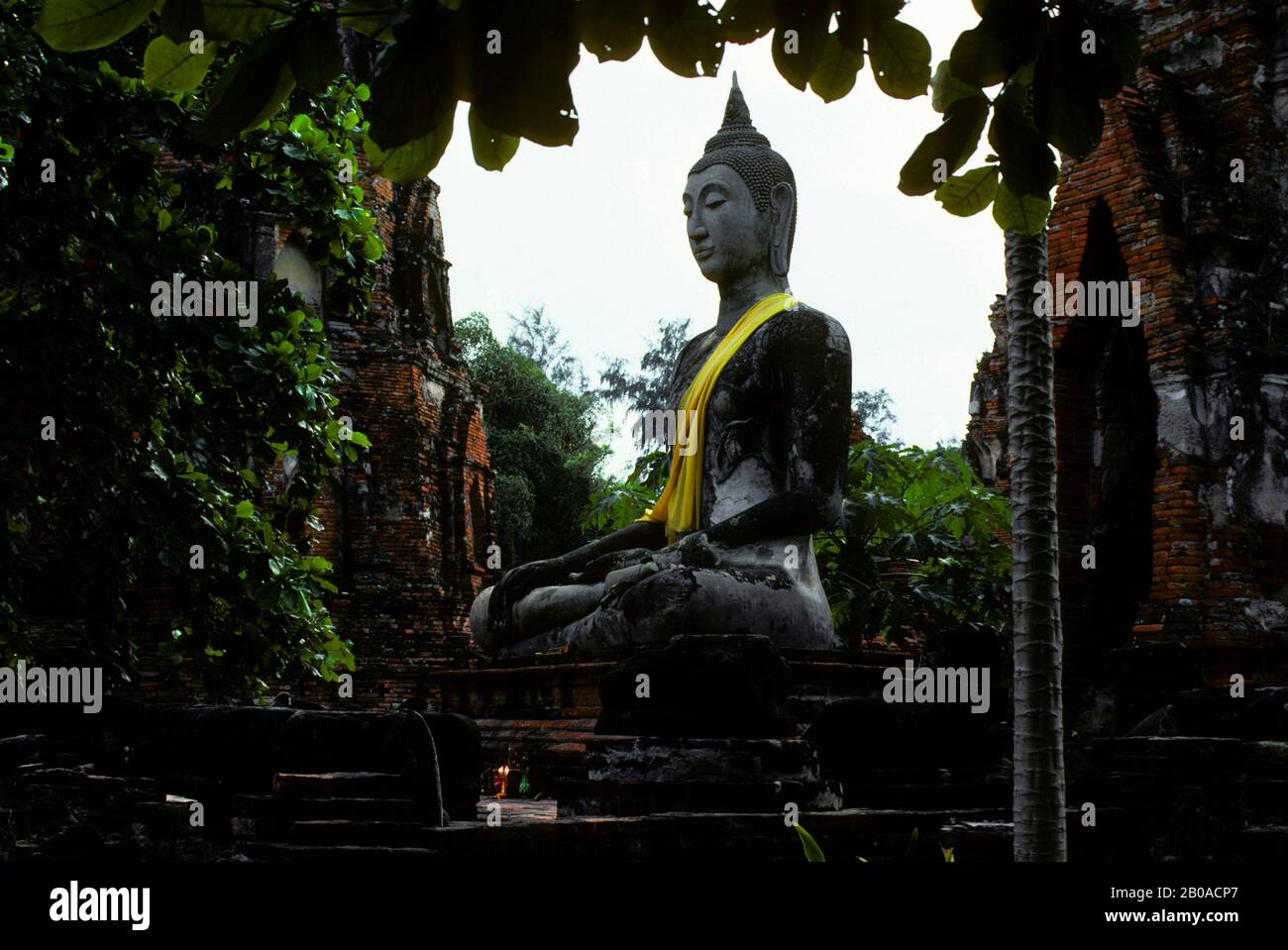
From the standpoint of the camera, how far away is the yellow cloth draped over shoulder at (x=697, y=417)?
6.72 metres

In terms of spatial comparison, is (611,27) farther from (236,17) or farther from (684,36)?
(236,17)

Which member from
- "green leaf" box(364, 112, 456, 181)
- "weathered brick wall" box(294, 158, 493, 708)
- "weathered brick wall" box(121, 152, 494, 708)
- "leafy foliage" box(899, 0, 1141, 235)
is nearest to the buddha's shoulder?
"leafy foliage" box(899, 0, 1141, 235)

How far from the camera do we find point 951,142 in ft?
7.64

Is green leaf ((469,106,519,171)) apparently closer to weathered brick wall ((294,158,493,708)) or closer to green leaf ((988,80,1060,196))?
green leaf ((988,80,1060,196))

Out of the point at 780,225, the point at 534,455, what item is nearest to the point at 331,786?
the point at 780,225

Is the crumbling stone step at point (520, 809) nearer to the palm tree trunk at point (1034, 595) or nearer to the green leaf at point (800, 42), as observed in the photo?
the palm tree trunk at point (1034, 595)

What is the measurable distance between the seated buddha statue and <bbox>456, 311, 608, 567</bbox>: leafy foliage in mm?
20775

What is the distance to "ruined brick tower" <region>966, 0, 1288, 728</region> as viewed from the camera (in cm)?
1054

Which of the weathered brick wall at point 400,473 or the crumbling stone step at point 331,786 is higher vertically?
the weathered brick wall at point 400,473

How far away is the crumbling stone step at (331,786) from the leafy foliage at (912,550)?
19.7 feet

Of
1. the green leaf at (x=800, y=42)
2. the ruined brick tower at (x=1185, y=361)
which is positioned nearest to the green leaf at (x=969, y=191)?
the green leaf at (x=800, y=42)

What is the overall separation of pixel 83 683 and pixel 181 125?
2.46 meters

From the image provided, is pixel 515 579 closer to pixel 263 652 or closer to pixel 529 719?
pixel 529 719
